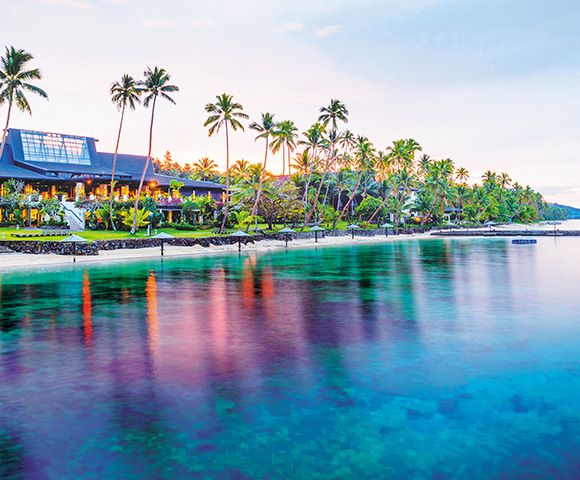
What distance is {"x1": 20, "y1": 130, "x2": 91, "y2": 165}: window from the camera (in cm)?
7025

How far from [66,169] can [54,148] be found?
698 cm

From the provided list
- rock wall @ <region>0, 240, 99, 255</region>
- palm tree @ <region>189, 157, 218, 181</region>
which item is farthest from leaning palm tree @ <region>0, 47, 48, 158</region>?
palm tree @ <region>189, 157, 218, 181</region>

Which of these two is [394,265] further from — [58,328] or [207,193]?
[207,193]

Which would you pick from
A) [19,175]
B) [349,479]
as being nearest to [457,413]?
[349,479]

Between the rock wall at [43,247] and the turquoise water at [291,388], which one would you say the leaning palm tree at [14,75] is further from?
the turquoise water at [291,388]

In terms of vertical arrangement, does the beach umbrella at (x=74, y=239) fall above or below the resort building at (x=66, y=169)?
below

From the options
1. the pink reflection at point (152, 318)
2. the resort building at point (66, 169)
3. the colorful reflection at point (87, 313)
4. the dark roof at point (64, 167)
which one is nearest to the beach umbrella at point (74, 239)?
the colorful reflection at point (87, 313)

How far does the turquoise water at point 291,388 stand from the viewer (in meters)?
6.12

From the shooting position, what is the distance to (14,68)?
4669 centimetres

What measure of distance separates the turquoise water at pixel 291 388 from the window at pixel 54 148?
197 ft

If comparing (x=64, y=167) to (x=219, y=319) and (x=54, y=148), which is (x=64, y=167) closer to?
(x=54, y=148)

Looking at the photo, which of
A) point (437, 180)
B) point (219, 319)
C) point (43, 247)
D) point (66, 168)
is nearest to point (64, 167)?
point (66, 168)

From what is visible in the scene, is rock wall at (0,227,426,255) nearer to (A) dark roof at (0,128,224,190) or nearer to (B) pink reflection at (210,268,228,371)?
(B) pink reflection at (210,268,228,371)

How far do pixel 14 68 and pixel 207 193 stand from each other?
3912 cm
